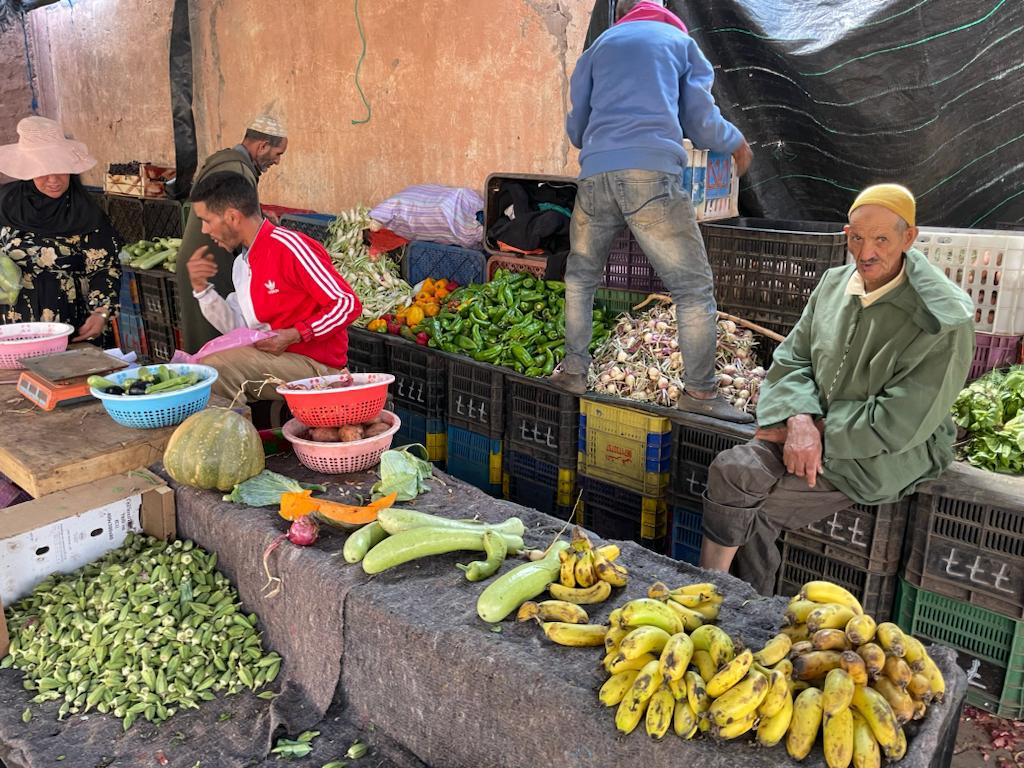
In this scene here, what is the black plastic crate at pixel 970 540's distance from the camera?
3.03m

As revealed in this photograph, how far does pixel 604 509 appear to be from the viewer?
446cm

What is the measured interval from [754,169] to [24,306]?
4561 millimetres

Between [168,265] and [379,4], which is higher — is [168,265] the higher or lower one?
the lower one

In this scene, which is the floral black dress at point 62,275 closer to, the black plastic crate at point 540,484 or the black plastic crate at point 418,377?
the black plastic crate at point 418,377

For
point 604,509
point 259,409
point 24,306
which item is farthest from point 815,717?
point 24,306

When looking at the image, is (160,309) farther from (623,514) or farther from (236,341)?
(623,514)

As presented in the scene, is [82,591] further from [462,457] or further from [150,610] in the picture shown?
[462,457]

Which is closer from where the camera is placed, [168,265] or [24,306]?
[24,306]

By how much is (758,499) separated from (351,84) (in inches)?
238

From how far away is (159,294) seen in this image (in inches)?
311

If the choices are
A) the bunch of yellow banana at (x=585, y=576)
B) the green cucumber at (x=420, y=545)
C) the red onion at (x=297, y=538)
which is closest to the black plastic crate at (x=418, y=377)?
the red onion at (x=297, y=538)

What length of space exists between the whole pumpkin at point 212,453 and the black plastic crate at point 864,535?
2341 millimetres

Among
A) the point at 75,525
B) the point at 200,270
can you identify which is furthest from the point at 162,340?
the point at 75,525

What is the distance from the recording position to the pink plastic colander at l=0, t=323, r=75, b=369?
404 cm
